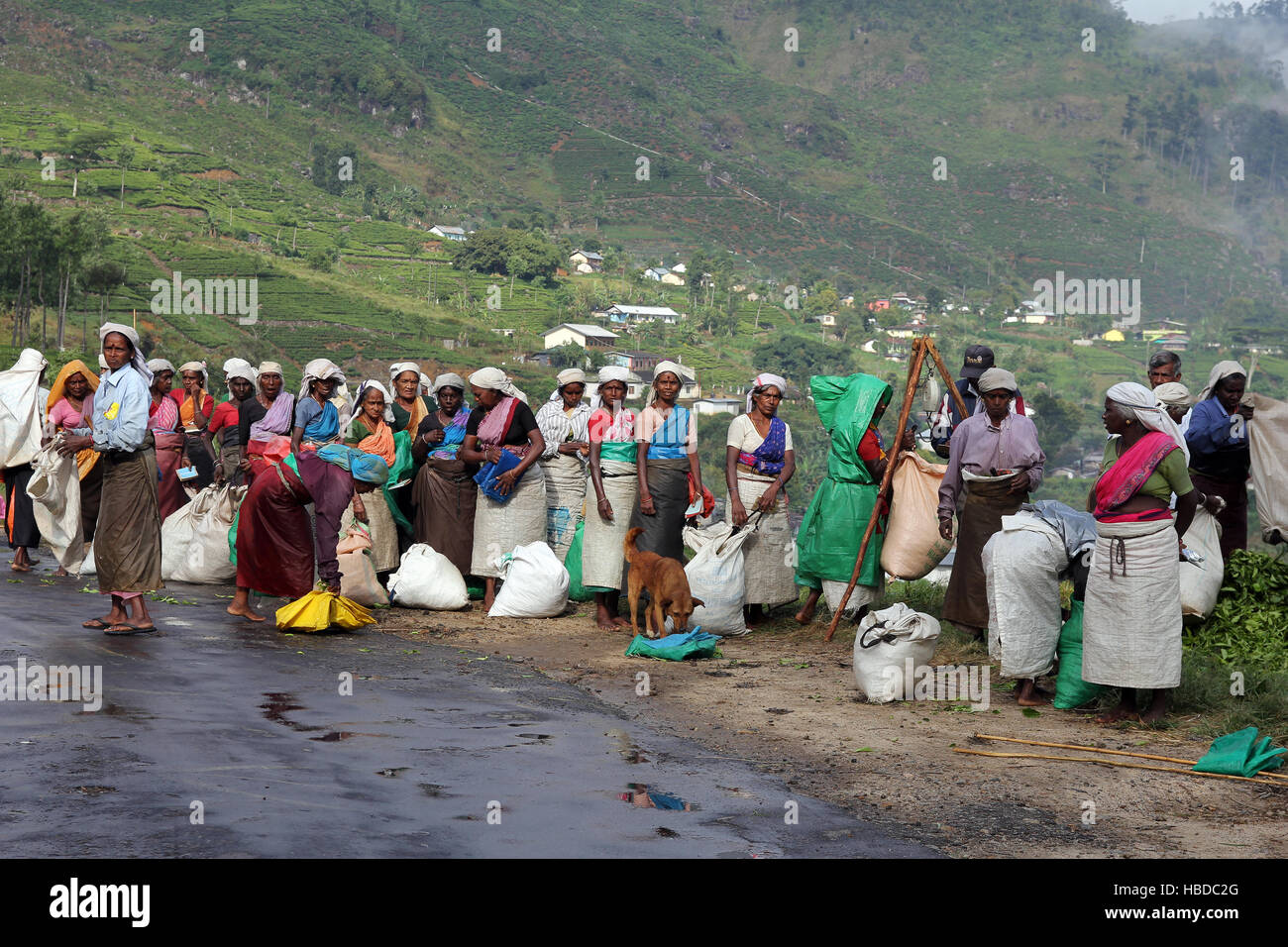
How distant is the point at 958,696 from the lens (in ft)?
22.2

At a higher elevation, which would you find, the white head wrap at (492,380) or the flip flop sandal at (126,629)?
the white head wrap at (492,380)

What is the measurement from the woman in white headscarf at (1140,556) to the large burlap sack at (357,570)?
15.8ft

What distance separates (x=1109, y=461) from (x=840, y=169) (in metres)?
151

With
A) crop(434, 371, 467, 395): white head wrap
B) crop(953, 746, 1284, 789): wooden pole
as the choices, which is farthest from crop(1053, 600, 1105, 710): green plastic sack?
crop(434, 371, 467, 395): white head wrap

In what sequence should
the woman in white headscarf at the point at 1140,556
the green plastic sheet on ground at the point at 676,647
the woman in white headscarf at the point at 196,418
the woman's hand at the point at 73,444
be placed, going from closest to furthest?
1. the woman in white headscarf at the point at 1140,556
2. the woman's hand at the point at 73,444
3. the green plastic sheet on ground at the point at 676,647
4. the woman in white headscarf at the point at 196,418

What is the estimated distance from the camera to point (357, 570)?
9.06 m

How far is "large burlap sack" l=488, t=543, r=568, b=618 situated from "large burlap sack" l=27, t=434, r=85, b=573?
8.78 ft

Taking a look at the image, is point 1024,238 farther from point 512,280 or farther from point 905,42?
point 512,280

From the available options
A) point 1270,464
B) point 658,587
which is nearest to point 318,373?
point 658,587

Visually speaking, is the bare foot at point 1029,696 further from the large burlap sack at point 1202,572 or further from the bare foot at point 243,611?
the bare foot at point 243,611

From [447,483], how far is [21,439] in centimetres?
312

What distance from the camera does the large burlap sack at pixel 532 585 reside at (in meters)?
8.94

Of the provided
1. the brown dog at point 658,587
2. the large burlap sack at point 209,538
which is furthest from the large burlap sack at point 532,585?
the large burlap sack at point 209,538

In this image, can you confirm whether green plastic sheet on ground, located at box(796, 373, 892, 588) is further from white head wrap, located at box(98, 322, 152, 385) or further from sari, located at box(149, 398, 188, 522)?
sari, located at box(149, 398, 188, 522)
